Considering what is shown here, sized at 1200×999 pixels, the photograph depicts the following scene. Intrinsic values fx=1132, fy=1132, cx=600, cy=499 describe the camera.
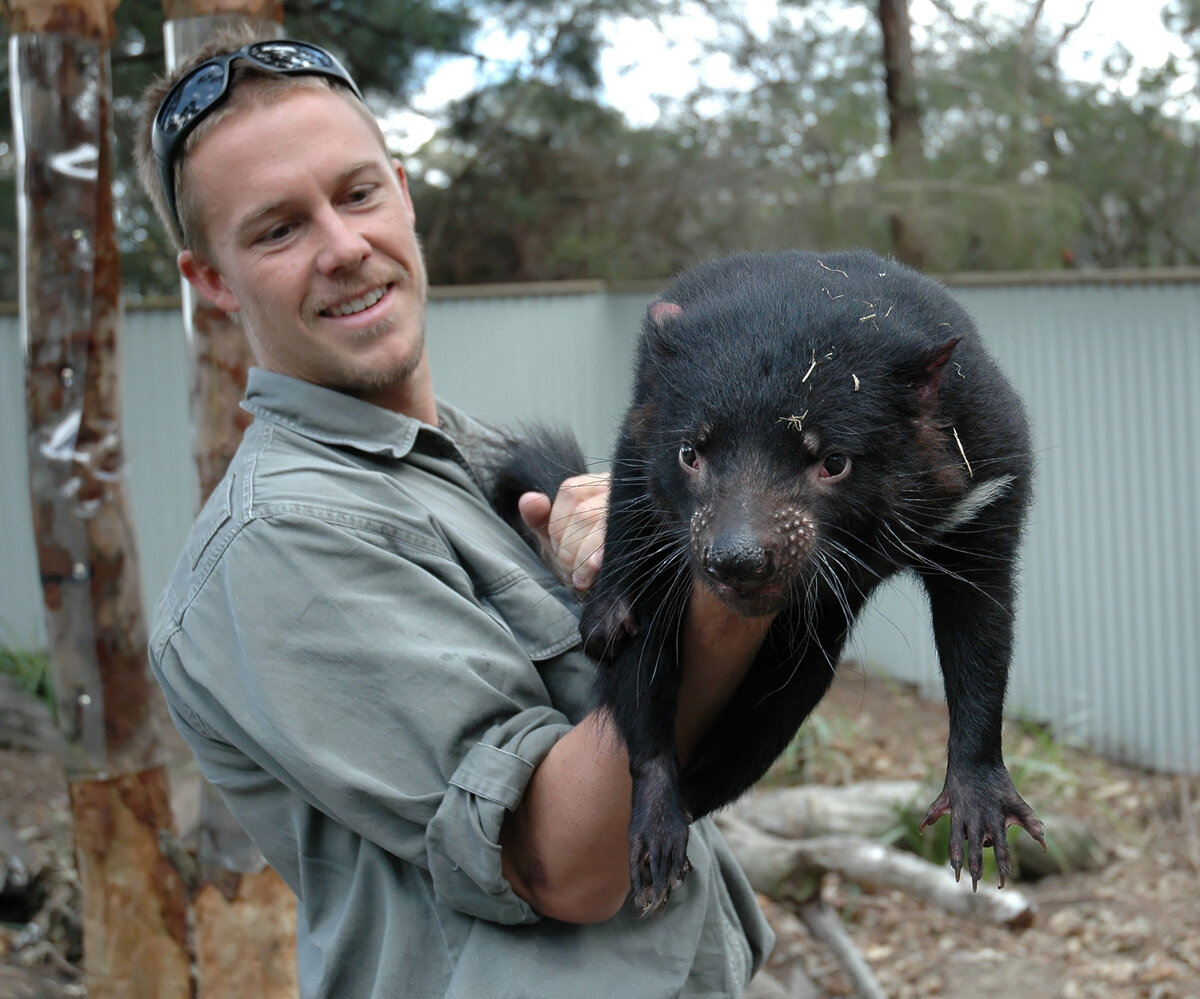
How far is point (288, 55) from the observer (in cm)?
227

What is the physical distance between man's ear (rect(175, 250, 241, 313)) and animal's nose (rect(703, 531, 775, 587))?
125 cm

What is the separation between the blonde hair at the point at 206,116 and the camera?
2.16 metres

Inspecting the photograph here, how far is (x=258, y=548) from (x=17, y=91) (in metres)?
2.33

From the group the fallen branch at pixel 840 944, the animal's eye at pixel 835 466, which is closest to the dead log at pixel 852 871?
the fallen branch at pixel 840 944

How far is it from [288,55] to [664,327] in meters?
0.96

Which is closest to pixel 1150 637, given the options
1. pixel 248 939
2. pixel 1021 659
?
pixel 1021 659

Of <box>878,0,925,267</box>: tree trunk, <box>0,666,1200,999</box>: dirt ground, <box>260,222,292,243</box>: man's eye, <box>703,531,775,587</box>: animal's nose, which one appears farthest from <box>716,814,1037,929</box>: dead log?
<box>878,0,925,267</box>: tree trunk

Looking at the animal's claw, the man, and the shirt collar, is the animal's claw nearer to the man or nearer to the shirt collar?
the man

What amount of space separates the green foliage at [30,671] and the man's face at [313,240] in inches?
214

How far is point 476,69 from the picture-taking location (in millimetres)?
9242

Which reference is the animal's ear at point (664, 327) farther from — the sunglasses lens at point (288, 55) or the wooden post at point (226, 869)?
the wooden post at point (226, 869)

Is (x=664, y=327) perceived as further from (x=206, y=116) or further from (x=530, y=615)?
(x=206, y=116)

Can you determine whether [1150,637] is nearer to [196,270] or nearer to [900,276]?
[900,276]

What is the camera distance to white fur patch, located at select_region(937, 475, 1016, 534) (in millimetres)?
1988
